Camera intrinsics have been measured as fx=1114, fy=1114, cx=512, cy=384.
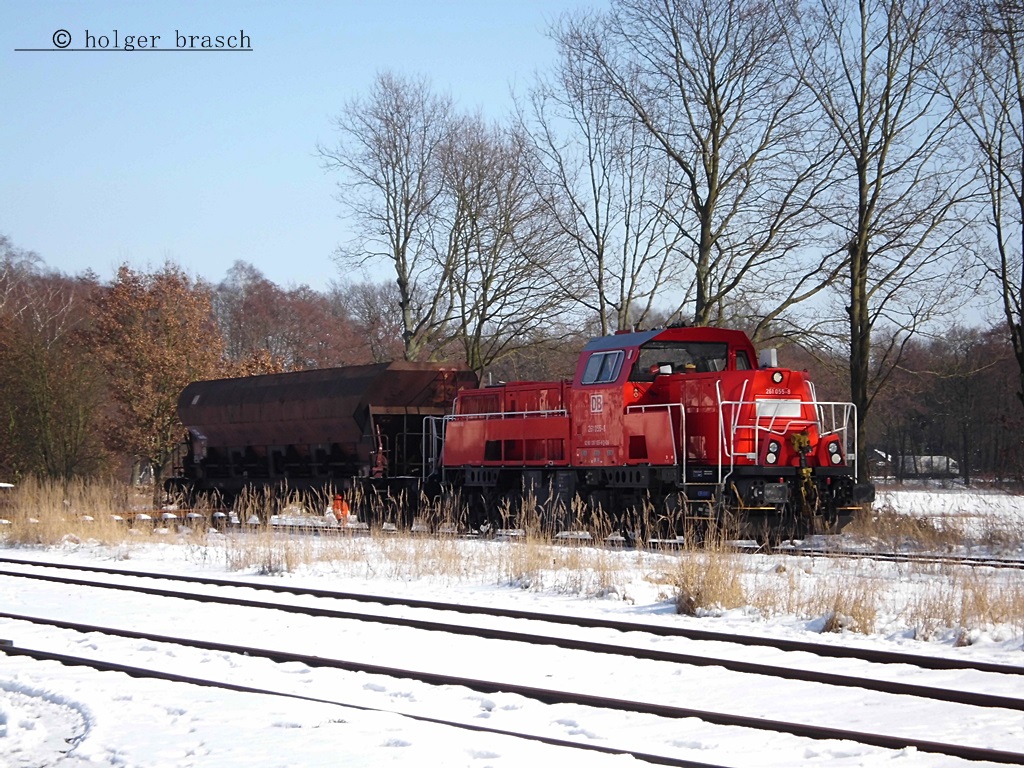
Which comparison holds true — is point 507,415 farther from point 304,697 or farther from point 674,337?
point 304,697

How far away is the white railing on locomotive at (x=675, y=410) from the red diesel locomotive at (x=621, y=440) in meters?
0.03

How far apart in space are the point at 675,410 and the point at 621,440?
→ 3.03 feet

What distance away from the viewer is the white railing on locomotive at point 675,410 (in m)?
15.6

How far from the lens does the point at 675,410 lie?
654 inches

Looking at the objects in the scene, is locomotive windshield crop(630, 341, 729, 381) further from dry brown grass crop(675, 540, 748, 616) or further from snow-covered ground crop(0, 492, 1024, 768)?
dry brown grass crop(675, 540, 748, 616)

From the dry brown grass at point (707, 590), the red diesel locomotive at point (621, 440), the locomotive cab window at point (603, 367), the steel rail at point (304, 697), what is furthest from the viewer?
the locomotive cab window at point (603, 367)

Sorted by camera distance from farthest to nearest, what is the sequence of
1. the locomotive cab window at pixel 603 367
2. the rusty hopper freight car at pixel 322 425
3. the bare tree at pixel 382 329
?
the bare tree at pixel 382 329, the rusty hopper freight car at pixel 322 425, the locomotive cab window at pixel 603 367

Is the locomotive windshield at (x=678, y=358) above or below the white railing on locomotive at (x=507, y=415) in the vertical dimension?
above

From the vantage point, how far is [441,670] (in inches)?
314

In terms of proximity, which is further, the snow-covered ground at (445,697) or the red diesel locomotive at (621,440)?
the red diesel locomotive at (621,440)

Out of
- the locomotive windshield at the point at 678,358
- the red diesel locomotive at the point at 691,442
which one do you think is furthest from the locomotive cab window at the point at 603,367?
the locomotive windshield at the point at 678,358

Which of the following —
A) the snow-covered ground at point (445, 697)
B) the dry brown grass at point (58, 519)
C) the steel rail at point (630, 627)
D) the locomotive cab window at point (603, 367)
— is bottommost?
the snow-covered ground at point (445, 697)

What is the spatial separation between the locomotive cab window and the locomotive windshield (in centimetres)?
32

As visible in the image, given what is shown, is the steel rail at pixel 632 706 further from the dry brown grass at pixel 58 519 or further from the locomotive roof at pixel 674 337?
the dry brown grass at pixel 58 519
